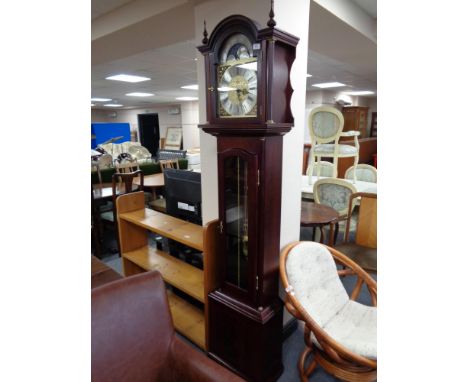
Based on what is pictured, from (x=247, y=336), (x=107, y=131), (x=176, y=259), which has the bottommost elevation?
(x=247, y=336)

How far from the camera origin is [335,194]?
304 cm

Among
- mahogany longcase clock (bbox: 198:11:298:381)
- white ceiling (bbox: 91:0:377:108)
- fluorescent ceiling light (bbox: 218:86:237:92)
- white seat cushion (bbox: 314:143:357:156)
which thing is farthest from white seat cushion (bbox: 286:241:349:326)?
white seat cushion (bbox: 314:143:357:156)

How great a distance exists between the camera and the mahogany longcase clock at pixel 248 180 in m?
1.29

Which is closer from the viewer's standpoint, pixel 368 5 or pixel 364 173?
pixel 368 5

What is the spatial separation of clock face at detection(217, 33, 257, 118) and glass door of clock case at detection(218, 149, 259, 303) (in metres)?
0.20

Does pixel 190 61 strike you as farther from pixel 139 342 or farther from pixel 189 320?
pixel 139 342

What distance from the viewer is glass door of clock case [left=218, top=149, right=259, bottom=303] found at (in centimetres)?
143

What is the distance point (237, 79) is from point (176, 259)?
1551 millimetres

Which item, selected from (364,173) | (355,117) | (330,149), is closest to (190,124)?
(355,117)

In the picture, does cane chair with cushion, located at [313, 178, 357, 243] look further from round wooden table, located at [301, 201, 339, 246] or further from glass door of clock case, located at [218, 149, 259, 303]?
glass door of clock case, located at [218, 149, 259, 303]
